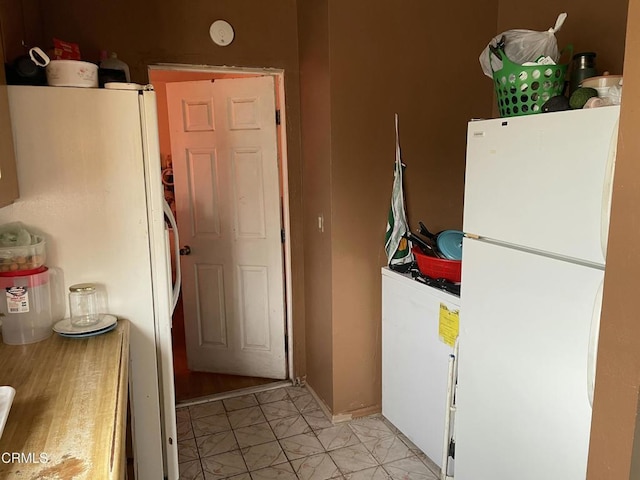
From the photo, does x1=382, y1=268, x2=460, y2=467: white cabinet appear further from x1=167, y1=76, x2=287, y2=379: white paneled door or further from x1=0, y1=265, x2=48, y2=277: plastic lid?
x1=0, y1=265, x2=48, y2=277: plastic lid

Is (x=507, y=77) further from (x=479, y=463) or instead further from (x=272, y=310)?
(x=272, y=310)

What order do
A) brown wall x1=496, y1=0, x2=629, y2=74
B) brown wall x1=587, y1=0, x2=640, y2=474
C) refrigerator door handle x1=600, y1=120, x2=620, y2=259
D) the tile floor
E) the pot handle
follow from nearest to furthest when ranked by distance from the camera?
brown wall x1=587, y1=0, x2=640, y2=474, refrigerator door handle x1=600, y1=120, x2=620, y2=259, the pot handle, brown wall x1=496, y1=0, x2=629, y2=74, the tile floor

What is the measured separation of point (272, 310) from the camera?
10.7 ft

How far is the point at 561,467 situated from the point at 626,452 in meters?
0.63

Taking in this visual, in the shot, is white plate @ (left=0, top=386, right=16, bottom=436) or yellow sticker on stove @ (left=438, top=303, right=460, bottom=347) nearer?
white plate @ (left=0, top=386, right=16, bottom=436)

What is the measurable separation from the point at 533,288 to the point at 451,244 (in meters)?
0.81

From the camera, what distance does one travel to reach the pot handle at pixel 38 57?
5.18 ft

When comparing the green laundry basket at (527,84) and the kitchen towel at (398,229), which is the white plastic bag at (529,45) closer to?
the green laundry basket at (527,84)

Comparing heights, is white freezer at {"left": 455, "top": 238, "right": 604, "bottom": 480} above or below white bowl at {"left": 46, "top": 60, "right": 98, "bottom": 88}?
below

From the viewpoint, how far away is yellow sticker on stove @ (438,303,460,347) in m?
2.10

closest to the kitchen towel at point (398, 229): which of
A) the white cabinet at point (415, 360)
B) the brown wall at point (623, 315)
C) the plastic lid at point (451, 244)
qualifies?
the white cabinet at point (415, 360)

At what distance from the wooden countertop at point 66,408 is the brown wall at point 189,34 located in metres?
1.63

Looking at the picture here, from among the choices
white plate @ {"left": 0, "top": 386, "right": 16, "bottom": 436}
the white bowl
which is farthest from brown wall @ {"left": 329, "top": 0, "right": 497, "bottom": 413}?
white plate @ {"left": 0, "top": 386, "right": 16, "bottom": 436}

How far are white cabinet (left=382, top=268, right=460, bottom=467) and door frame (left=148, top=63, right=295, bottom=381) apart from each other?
76 centimetres
